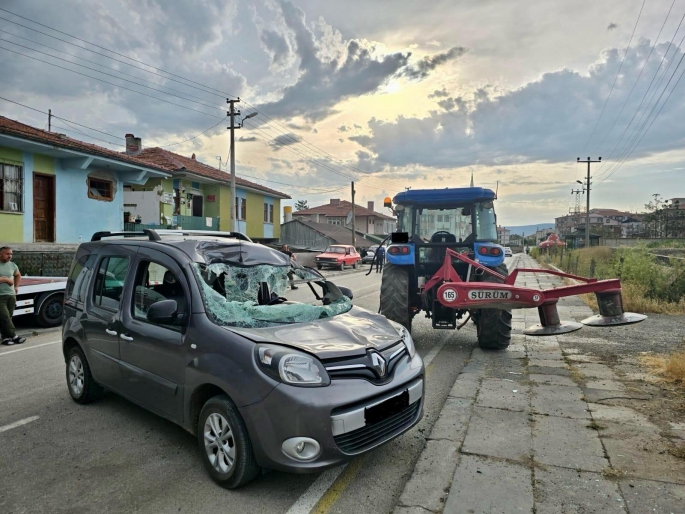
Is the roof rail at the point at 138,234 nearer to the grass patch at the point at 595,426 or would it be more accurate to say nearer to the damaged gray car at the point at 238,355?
the damaged gray car at the point at 238,355

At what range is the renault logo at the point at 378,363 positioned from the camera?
3.32m

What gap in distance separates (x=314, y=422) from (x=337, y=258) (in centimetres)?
2838

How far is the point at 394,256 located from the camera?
311 inches

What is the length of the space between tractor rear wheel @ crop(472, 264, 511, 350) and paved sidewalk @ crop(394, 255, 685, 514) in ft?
4.84

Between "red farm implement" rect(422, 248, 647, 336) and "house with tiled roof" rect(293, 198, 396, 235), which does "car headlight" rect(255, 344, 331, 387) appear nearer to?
"red farm implement" rect(422, 248, 647, 336)

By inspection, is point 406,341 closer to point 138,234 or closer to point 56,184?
point 138,234

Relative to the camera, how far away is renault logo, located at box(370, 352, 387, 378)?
332cm

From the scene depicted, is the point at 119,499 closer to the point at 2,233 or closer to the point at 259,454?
the point at 259,454

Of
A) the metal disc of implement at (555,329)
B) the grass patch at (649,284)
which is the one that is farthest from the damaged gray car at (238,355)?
the grass patch at (649,284)

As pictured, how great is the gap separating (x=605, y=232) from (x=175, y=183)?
67366 mm

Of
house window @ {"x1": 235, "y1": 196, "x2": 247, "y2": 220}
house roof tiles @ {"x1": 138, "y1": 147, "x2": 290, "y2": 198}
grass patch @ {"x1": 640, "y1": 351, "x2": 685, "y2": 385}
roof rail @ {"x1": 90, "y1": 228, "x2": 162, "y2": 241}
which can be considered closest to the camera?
roof rail @ {"x1": 90, "y1": 228, "x2": 162, "y2": 241}

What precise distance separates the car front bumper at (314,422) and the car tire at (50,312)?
8.57 m

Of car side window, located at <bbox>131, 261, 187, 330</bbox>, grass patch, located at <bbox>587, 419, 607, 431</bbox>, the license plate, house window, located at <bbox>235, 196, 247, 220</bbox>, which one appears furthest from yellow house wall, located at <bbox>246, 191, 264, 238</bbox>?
the license plate

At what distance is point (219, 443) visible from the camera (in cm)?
329
